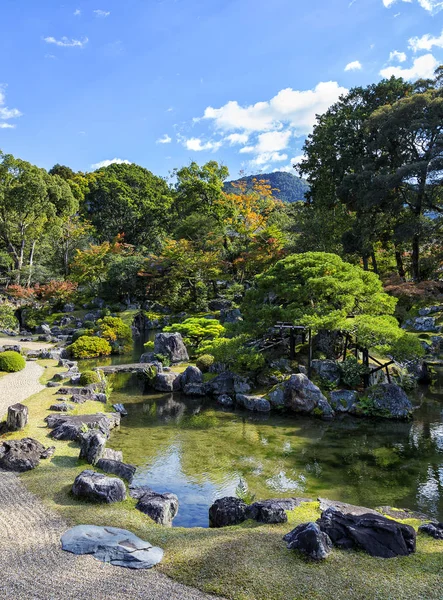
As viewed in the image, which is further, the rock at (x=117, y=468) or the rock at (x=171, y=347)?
the rock at (x=171, y=347)

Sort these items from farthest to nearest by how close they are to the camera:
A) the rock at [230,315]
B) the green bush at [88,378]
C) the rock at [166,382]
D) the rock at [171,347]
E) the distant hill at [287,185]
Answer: the distant hill at [287,185] → the rock at [230,315] → the rock at [171,347] → the rock at [166,382] → the green bush at [88,378]

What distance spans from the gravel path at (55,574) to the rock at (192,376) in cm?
1039

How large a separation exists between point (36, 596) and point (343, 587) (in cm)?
344

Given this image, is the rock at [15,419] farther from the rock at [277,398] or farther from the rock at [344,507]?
the rock at [277,398]

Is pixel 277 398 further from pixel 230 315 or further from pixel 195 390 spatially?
pixel 230 315

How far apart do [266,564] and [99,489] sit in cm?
337

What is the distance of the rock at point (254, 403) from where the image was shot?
14356 mm

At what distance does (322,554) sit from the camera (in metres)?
5.28

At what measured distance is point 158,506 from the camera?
700 cm

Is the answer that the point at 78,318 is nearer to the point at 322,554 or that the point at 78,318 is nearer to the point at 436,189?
the point at 436,189

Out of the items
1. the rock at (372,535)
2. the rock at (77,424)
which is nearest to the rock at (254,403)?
the rock at (77,424)

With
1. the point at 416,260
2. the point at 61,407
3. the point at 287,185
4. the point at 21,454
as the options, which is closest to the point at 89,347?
the point at 61,407

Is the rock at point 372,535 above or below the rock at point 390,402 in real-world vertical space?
above

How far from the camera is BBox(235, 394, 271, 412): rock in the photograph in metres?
14.4
